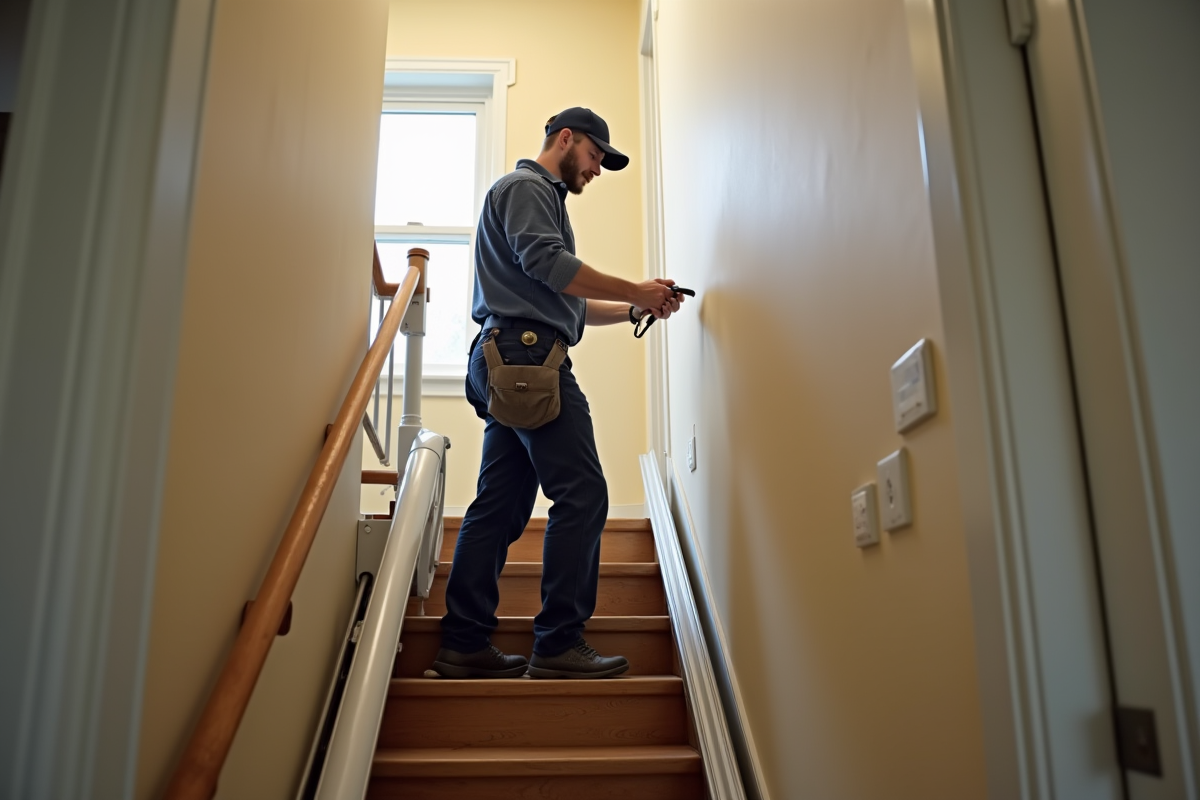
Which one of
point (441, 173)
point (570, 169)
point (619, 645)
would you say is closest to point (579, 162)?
point (570, 169)

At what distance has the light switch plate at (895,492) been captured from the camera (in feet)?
3.74

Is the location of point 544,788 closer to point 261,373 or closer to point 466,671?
point 466,671

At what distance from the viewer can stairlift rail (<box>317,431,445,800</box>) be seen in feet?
5.32

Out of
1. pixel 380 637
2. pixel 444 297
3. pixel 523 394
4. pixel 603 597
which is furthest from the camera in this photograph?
pixel 444 297

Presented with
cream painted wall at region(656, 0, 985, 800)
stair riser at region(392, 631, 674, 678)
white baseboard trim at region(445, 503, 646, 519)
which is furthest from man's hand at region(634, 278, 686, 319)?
white baseboard trim at region(445, 503, 646, 519)

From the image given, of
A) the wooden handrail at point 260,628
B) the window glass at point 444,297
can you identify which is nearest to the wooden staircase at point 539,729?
the wooden handrail at point 260,628

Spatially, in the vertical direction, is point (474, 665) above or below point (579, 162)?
below

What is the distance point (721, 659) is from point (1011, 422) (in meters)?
1.34

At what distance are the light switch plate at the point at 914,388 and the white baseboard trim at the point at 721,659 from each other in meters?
0.93

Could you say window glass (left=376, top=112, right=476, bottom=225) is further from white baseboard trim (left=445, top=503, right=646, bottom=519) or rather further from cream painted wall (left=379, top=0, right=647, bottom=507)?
white baseboard trim (left=445, top=503, right=646, bottom=519)

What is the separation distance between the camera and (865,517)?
127 centimetres

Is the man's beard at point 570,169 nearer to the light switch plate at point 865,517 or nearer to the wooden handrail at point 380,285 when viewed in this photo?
the wooden handrail at point 380,285

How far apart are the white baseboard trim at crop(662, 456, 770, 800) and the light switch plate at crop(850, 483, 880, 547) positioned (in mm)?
711

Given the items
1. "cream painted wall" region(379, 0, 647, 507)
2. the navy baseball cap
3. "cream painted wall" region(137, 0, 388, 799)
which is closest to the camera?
"cream painted wall" region(137, 0, 388, 799)
